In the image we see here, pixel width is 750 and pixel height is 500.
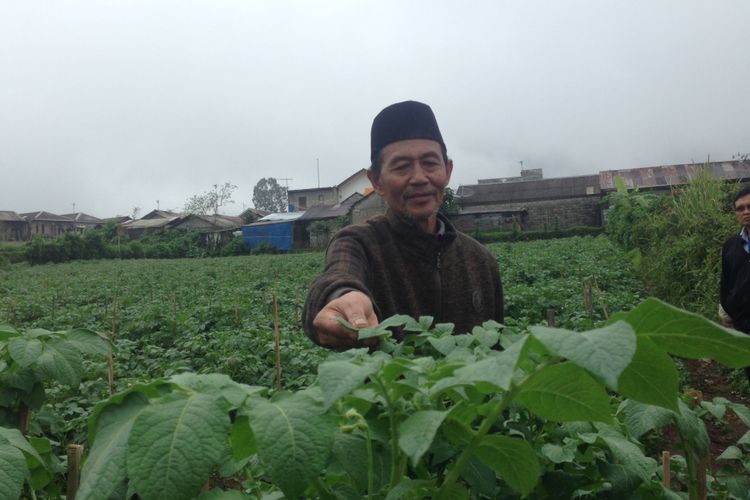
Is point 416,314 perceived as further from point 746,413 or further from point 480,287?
point 746,413

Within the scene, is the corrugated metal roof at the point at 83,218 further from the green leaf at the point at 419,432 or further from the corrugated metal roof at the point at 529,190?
the green leaf at the point at 419,432

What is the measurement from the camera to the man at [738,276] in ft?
14.9

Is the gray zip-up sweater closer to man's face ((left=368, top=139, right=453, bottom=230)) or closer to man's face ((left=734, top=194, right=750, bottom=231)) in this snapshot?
man's face ((left=368, top=139, right=453, bottom=230))

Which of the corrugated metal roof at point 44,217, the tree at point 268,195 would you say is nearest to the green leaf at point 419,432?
the corrugated metal roof at point 44,217

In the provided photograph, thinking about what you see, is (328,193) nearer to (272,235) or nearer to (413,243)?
(272,235)

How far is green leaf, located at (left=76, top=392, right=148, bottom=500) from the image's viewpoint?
23.0 inches

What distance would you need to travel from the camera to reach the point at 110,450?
1.97 feet

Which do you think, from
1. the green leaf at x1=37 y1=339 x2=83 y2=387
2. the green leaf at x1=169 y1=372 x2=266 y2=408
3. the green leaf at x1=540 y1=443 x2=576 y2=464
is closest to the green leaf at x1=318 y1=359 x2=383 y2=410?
the green leaf at x1=169 y1=372 x2=266 y2=408

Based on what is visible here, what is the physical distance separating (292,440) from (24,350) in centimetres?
107

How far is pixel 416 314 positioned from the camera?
8.26 ft

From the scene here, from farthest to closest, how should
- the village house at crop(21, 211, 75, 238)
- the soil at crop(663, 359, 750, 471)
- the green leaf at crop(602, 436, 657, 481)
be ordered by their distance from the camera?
the village house at crop(21, 211, 75, 238) → the soil at crop(663, 359, 750, 471) → the green leaf at crop(602, 436, 657, 481)

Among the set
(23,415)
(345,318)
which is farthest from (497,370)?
(23,415)

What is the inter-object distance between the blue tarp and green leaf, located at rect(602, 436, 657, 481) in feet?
140

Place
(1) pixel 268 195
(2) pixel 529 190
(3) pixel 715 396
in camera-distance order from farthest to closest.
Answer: (1) pixel 268 195 < (2) pixel 529 190 < (3) pixel 715 396
